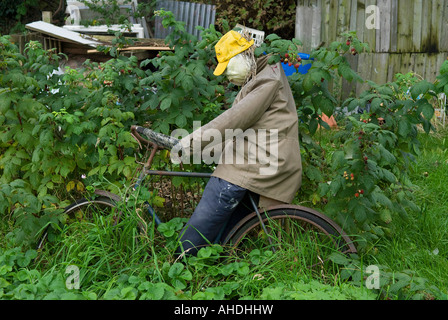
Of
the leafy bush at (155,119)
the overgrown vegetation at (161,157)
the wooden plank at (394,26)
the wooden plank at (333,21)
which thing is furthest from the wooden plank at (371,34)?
the leafy bush at (155,119)

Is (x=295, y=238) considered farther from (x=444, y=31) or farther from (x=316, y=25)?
(x=316, y=25)

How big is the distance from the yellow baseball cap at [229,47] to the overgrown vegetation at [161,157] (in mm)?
169

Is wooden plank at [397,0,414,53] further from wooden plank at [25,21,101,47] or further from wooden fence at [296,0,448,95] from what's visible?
wooden plank at [25,21,101,47]

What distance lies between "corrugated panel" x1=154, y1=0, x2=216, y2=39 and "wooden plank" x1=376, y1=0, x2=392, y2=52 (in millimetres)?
4107

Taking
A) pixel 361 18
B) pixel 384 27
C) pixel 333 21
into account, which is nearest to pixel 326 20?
pixel 333 21

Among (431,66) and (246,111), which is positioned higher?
(246,111)

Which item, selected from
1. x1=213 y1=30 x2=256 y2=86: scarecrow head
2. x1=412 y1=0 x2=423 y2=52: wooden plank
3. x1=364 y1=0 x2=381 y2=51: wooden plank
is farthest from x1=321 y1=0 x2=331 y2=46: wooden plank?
x1=213 y1=30 x2=256 y2=86: scarecrow head

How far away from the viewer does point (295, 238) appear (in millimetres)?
3354

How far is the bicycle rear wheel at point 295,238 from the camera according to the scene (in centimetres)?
313

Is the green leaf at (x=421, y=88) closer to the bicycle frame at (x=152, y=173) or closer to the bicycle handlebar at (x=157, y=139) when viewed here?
the bicycle frame at (x=152, y=173)

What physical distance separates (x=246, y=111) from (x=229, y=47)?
0.45m

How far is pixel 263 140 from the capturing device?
10.2 feet
